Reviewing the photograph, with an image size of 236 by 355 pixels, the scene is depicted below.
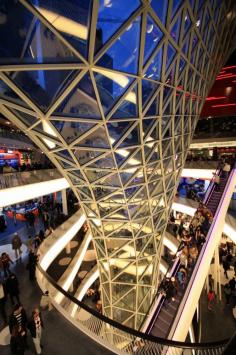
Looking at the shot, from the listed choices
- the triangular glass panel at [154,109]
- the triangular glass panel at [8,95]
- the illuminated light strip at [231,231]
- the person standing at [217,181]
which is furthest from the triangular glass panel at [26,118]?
the illuminated light strip at [231,231]

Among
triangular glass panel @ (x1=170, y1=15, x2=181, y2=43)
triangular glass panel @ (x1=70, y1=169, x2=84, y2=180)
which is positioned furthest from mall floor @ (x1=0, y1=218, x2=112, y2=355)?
triangular glass panel @ (x1=170, y1=15, x2=181, y2=43)

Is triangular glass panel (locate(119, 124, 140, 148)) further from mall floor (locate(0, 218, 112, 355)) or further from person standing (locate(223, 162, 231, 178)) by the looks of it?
person standing (locate(223, 162, 231, 178))

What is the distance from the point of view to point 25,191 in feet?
50.3

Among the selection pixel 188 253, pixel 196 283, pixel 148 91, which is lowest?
pixel 196 283

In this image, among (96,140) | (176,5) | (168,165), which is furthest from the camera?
(168,165)

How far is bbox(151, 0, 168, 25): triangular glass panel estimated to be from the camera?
31.3 ft

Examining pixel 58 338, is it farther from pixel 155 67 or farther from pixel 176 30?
pixel 176 30

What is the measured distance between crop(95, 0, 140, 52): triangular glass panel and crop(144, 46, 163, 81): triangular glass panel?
3.11 metres

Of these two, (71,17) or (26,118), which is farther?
(26,118)

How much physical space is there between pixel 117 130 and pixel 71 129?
2444 millimetres

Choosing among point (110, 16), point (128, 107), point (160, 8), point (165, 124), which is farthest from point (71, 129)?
point (165, 124)

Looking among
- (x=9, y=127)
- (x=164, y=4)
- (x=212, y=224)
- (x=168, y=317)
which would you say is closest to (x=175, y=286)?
(x=168, y=317)

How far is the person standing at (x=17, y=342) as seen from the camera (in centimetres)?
663

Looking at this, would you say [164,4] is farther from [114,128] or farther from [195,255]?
[195,255]
